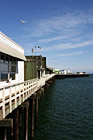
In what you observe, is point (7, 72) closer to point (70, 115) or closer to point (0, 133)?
point (0, 133)

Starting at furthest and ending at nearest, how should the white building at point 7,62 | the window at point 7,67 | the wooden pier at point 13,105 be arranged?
the window at point 7,67, the white building at point 7,62, the wooden pier at point 13,105

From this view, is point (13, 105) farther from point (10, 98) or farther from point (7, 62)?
point (7, 62)

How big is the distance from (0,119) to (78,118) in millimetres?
11477

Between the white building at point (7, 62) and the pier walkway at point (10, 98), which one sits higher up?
the white building at point (7, 62)

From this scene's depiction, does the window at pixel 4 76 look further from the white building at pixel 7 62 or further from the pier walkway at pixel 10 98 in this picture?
the pier walkway at pixel 10 98

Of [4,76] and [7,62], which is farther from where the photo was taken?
[7,62]

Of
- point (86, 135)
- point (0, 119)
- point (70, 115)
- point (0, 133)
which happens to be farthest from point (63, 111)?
point (0, 119)

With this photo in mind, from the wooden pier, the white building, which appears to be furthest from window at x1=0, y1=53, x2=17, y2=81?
A: the wooden pier

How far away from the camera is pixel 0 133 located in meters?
12.0

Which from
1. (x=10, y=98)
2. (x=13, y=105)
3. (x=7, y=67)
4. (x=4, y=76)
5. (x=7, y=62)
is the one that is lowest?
(x=13, y=105)

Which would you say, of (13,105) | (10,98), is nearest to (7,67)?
(13,105)

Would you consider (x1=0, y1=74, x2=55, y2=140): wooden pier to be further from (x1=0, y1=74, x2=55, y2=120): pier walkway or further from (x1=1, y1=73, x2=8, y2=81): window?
(x1=1, y1=73, x2=8, y2=81): window

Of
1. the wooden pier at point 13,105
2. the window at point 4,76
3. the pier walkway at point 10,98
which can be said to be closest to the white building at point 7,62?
the window at point 4,76

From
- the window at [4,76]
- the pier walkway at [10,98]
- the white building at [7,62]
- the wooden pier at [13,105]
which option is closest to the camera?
the wooden pier at [13,105]
